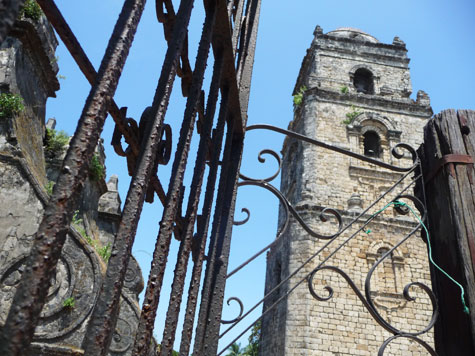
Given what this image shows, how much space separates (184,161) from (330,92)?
14.6 metres

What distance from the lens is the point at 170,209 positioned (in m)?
1.47

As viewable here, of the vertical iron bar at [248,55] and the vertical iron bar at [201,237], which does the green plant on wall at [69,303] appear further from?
the vertical iron bar at [248,55]

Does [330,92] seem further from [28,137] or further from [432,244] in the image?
[432,244]

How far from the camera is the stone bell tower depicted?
433 inches

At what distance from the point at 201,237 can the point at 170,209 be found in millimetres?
557

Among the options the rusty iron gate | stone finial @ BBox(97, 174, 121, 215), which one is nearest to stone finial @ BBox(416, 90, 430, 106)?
stone finial @ BBox(97, 174, 121, 215)

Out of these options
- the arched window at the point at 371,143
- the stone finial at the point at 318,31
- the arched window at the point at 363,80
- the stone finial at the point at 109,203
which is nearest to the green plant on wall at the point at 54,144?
the stone finial at the point at 109,203

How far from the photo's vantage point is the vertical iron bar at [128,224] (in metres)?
1.01

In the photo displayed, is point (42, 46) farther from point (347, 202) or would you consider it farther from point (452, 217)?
point (347, 202)

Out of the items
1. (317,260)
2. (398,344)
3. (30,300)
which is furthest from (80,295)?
(398,344)

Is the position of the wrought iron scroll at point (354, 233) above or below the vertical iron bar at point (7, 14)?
above

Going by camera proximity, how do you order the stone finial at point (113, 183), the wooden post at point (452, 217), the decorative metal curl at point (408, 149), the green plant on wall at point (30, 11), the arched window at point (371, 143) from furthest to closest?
the arched window at point (371, 143) → the stone finial at point (113, 183) → the green plant on wall at point (30, 11) → the decorative metal curl at point (408, 149) → the wooden post at point (452, 217)

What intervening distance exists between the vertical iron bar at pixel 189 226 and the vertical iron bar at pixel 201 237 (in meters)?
0.21

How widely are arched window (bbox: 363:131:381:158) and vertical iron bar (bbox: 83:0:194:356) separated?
14191 millimetres
